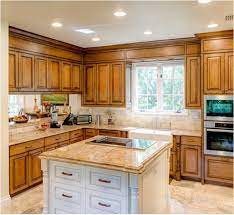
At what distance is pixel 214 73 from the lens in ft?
13.7

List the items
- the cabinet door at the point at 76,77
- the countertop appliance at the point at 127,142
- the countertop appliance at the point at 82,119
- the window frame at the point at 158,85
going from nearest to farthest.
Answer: the countertop appliance at the point at 127,142
the window frame at the point at 158,85
the cabinet door at the point at 76,77
the countertop appliance at the point at 82,119

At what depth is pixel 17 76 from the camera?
397 cm

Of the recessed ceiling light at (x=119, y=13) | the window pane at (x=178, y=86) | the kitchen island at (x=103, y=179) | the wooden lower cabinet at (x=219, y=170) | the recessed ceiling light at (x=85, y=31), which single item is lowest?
the wooden lower cabinet at (x=219, y=170)

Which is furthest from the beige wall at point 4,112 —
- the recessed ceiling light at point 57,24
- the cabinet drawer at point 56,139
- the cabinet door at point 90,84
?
the cabinet door at point 90,84

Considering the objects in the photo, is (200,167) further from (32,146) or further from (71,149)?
(32,146)

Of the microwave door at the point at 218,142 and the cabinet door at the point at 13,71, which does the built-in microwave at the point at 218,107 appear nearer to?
the microwave door at the point at 218,142

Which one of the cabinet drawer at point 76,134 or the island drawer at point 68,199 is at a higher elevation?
the cabinet drawer at point 76,134

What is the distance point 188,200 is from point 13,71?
3.35 metres

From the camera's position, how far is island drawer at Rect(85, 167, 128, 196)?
2336mm

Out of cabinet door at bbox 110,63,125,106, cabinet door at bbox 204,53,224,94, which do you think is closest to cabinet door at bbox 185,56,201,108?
cabinet door at bbox 204,53,224,94

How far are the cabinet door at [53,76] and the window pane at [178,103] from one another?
244 centimetres

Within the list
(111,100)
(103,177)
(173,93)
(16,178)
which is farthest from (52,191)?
(173,93)

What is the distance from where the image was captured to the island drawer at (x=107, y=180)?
234 centimetres

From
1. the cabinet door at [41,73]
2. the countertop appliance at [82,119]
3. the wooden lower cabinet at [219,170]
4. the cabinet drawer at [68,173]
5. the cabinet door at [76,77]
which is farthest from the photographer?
the countertop appliance at [82,119]
